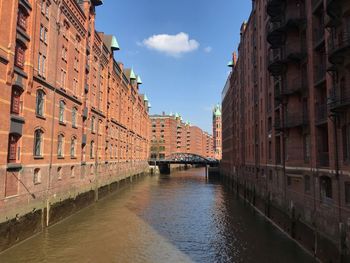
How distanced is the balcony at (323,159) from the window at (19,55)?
17.9 m

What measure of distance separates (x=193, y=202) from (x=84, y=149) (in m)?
13.6

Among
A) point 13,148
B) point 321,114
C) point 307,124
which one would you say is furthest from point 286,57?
point 13,148

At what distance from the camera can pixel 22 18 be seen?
737 inches

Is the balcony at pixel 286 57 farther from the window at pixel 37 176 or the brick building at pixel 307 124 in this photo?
the window at pixel 37 176

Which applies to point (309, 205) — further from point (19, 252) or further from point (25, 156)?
point (25, 156)

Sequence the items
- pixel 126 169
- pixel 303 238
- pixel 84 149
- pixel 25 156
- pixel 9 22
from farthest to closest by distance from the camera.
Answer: pixel 126 169, pixel 84 149, pixel 25 156, pixel 303 238, pixel 9 22

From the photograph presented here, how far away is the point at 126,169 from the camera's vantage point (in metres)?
57.8

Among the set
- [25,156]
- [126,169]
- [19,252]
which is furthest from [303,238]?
[126,169]

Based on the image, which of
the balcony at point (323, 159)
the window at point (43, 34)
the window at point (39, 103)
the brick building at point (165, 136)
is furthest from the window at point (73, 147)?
the brick building at point (165, 136)

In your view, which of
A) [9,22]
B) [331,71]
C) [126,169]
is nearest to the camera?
[331,71]

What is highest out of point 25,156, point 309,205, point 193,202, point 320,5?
point 320,5

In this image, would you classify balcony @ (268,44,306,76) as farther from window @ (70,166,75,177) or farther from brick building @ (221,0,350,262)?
window @ (70,166,75,177)

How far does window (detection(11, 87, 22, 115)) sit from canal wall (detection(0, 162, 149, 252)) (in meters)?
4.91

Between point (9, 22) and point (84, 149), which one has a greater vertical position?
point (9, 22)
